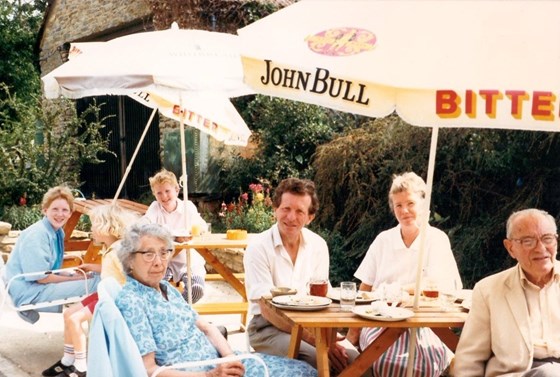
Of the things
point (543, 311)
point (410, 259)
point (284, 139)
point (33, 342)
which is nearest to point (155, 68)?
A: point (410, 259)

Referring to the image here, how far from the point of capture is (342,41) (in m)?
3.30

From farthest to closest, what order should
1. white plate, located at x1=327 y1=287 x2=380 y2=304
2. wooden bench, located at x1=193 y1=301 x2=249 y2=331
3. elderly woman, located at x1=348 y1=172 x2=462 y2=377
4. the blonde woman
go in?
wooden bench, located at x1=193 y1=301 x2=249 y2=331
the blonde woman
elderly woman, located at x1=348 y1=172 x2=462 y2=377
white plate, located at x1=327 y1=287 x2=380 y2=304

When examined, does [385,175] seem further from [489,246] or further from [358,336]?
[358,336]

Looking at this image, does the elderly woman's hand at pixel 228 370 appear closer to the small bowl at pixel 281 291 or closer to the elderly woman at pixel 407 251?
the small bowl at pixel 281 291

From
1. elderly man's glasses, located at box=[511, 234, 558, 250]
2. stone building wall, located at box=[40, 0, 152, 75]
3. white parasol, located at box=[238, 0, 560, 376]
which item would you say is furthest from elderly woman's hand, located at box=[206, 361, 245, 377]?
stone building wall, located at box=[40, 0, 152, 75]

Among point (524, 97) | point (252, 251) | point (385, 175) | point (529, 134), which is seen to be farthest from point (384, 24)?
point (385, 175)

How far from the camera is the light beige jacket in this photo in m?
3.28

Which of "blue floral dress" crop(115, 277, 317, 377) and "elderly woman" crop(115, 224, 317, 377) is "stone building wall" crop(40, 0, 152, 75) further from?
"blue floral dress" crop(115, 277, 317, 377)

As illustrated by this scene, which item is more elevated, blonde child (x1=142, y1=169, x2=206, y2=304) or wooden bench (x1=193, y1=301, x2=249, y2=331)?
blonde child (x1=142, y1=169, x2=206, y2=304)

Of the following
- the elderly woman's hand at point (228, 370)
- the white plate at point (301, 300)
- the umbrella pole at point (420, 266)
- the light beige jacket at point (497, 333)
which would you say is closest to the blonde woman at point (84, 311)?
the white plate at point (301, 300)

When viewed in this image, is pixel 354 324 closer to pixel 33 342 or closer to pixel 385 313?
pixel 385 313

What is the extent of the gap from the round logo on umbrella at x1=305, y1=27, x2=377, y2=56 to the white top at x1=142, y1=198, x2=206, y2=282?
335cm

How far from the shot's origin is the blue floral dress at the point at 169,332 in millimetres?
3238

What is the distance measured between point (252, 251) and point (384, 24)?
157cm
